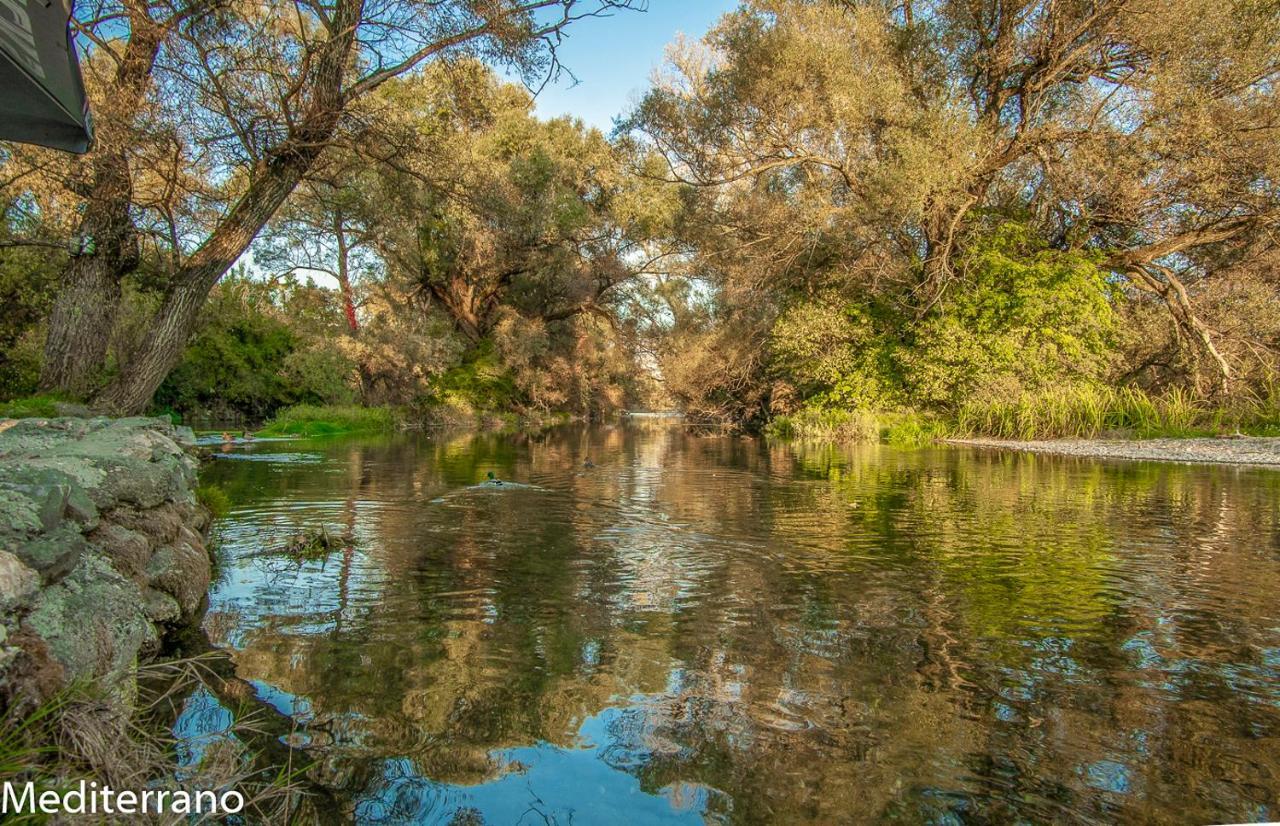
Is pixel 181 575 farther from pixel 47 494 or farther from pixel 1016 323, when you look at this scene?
pixel 1016 323

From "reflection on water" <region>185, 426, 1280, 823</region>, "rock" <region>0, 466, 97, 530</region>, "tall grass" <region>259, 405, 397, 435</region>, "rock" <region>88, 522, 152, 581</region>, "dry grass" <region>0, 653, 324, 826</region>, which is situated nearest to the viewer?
"dry grass" <region>0, 653, 324, 826</region>

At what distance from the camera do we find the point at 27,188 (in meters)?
12.6

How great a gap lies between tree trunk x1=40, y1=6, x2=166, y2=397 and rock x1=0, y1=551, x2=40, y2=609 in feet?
26.3

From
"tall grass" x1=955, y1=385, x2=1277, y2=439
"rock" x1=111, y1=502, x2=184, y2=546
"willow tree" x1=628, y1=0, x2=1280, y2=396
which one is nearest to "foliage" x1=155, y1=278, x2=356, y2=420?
"willow tree" x1=628, y1=0, x2=1280, y2=396

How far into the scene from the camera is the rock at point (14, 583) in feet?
8.66

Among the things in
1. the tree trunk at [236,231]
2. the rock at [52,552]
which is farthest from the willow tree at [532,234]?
the rock at [52,552]

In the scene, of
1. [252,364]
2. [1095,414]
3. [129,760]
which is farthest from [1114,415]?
[252,364]

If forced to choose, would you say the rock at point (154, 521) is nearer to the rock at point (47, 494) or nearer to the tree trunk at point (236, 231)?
the rock at point (47, 494)

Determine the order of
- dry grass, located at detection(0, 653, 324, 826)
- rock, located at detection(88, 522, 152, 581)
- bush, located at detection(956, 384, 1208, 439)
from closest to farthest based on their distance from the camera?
dry grass, located at detection(0, 653, 324, 826)
rock, located at detection(88, 522, 152, 581)
bush, located at detection(956, 384, 1208, 439)

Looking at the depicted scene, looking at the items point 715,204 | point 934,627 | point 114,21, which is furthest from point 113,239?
point 715,204

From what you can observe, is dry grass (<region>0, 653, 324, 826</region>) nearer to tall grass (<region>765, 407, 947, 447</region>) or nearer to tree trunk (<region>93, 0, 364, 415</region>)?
tree trunk (<region>93, 0, 364, 415</region>)

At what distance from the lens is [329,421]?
2627 centimetres

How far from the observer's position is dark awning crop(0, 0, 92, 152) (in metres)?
3.47

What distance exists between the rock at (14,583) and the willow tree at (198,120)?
7.41 metres
